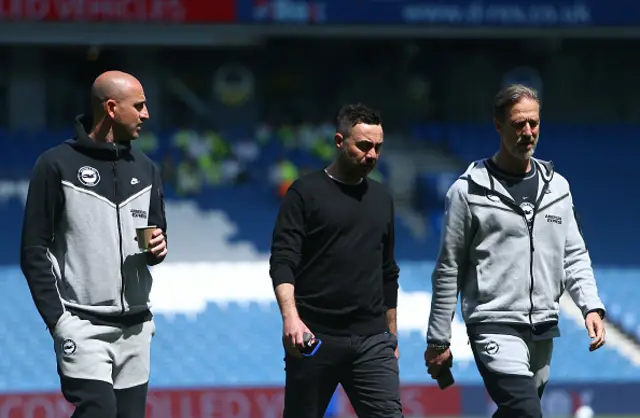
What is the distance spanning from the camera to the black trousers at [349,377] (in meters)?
6.09

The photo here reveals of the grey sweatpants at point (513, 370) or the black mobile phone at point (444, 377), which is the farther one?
the black mobile phone at point (444, 377)

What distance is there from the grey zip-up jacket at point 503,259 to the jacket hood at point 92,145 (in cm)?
158

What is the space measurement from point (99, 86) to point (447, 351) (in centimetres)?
204

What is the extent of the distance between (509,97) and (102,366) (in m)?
2.24

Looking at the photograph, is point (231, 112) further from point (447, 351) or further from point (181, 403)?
point (447, 351)

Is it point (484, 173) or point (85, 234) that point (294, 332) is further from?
point (484, 173)

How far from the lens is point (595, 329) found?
19.9 ft

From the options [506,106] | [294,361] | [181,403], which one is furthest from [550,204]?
[181,403]

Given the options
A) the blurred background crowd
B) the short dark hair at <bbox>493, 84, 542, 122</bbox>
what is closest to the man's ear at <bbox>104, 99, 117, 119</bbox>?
the short dark hair at <bbox>493, 84, 542, 122</bbox>

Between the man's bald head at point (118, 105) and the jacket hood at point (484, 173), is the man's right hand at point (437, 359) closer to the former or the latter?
the jacket hood at point (484, 173)

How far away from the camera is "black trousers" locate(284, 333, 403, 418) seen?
6.09 meters

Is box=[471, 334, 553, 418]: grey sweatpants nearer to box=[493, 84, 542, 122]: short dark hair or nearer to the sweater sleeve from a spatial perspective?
the sweater sleeve

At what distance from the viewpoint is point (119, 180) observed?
580cm

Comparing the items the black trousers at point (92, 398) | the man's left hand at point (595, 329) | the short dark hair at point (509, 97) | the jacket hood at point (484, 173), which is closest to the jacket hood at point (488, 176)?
the jacket hood at point (484, 173)
